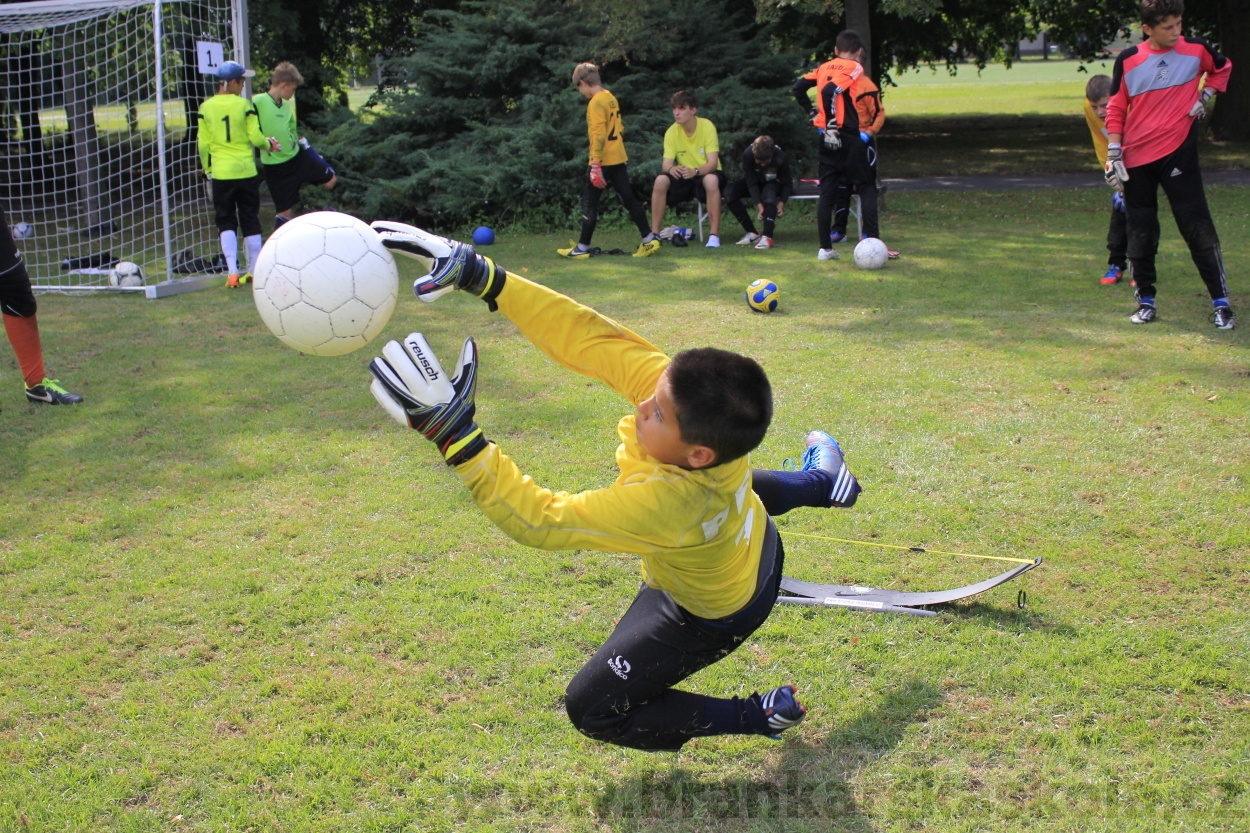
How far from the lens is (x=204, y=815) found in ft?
9.45

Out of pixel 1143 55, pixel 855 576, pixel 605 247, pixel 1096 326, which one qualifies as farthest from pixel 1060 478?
pixel 605 247

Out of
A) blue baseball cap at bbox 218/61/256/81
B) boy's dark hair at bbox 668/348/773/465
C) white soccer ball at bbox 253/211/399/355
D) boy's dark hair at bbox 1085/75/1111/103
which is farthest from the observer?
blue baseball cap at bbox 218/61/256/81

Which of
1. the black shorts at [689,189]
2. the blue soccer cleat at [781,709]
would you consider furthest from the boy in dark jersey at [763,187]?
the blue soccer cleat at [781,709]

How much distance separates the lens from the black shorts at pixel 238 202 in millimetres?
10258

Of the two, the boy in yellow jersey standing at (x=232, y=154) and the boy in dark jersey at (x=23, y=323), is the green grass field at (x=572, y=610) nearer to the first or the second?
the boy in dark jersey at (x=23, y=323)

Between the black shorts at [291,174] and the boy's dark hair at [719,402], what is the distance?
30.1ft

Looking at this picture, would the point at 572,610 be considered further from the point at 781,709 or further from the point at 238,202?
the point at 238,202

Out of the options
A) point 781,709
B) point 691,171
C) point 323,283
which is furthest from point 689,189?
point 781,709

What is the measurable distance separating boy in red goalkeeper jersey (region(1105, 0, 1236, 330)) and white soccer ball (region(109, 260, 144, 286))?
916 centimetres

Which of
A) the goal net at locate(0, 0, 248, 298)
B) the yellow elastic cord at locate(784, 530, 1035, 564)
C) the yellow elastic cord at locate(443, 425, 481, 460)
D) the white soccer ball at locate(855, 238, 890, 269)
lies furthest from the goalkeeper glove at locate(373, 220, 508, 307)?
the goal net at locate(0, 0, 248, 298)

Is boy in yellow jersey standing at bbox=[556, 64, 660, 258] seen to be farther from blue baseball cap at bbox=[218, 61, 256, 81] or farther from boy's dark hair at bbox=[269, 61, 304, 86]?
blue baseball cap at bbox=[218, 61, 256, 81]

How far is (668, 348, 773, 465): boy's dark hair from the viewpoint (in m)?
Result: 2.53

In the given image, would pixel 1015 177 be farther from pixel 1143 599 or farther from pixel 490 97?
pixel 1143 599

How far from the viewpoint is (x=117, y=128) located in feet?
54.2
